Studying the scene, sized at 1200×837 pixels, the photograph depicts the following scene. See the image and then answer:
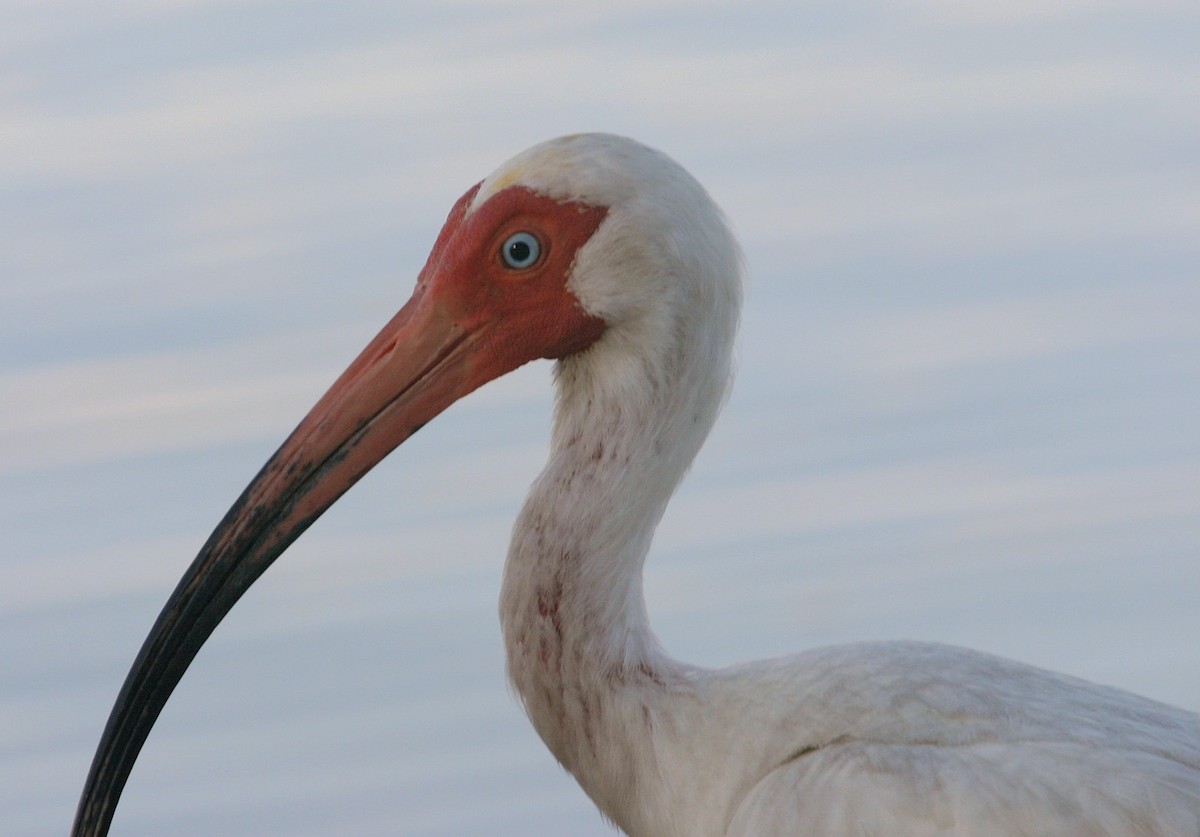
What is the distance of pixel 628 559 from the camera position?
6.78m

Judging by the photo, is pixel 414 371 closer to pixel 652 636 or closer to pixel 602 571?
pixel 602 571

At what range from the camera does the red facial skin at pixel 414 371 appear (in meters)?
6.86

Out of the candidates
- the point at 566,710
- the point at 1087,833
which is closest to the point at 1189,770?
the point at 1087,833

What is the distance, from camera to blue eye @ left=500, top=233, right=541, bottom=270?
6.86 meters

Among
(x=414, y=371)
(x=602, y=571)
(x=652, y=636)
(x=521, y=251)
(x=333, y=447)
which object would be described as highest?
(x=521, y=251)

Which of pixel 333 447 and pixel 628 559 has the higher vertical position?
pixel 333 447

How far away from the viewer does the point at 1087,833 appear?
19.5ft

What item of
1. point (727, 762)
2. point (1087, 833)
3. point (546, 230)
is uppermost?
point (546, 230)

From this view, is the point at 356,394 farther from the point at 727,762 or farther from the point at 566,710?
the point at 727,762

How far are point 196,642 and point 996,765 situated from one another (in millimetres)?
2711

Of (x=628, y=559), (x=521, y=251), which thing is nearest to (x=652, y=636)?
(x=628, y=559)

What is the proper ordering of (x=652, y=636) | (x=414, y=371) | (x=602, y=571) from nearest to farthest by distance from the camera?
(x=602, y=571), (x=652, y=636), (x=414, y=371)

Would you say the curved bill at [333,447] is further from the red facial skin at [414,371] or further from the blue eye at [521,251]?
the blue eye at [521,251]

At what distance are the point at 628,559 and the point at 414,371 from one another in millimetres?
939
